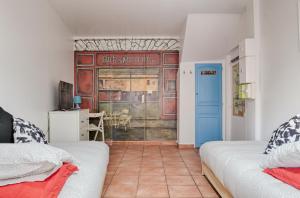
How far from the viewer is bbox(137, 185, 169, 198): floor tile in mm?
2559

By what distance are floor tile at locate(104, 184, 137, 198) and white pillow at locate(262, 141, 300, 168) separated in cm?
150

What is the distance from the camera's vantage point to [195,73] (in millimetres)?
5297

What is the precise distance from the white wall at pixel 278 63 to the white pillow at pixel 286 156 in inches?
46.9

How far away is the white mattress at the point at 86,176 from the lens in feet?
4.54

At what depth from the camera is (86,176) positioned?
1660 mm

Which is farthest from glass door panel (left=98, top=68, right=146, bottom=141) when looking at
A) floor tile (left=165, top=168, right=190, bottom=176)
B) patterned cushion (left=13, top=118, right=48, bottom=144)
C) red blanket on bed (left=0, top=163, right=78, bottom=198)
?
red blanket on bed (left=0, top=163, right=78, bottom=198)

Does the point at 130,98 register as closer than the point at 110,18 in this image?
No

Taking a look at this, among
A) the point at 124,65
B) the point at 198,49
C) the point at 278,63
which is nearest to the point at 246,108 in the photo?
the point at 278,63

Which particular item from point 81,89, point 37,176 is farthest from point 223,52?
point 37,176

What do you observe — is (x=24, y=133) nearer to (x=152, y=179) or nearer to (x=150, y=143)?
(x=152, y=179)

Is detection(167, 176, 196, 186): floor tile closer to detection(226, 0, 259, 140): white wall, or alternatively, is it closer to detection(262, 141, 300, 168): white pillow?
detection(226, 0, 259, 140): white wall

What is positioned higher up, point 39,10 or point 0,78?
point 39,10

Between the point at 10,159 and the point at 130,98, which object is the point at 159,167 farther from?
the point at 10,159

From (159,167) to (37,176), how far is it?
259 centimetres
